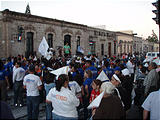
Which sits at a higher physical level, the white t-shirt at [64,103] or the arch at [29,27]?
the arch at [29,27]

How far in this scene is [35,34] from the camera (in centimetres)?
1719

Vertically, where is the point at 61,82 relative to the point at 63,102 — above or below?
above

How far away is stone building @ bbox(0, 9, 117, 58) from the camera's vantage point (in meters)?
14.8

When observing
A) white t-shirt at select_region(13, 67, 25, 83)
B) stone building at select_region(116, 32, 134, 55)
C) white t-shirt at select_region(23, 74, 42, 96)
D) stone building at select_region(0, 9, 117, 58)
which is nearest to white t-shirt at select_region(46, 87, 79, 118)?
white t-shirt at select_region(23, 74, 42, 96)

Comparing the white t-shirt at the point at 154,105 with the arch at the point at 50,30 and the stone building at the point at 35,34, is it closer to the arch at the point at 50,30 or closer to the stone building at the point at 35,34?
the stone building at the point at 35,34

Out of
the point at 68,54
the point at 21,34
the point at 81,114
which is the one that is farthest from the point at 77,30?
the point at 81,114

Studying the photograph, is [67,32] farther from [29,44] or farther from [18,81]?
[18,81]

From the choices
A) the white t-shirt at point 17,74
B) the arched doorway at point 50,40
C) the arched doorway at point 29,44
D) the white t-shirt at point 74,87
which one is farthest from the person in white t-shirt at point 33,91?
the arched doorway at point 50,40

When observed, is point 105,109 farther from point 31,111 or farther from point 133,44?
point 133,44

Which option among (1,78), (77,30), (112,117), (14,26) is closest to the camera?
(112,117)

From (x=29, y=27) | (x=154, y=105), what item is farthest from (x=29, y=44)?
(x=154, y=105)

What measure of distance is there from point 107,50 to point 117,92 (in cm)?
2656

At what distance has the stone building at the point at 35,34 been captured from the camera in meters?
14.8

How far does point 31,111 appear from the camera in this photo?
17.5 ft
